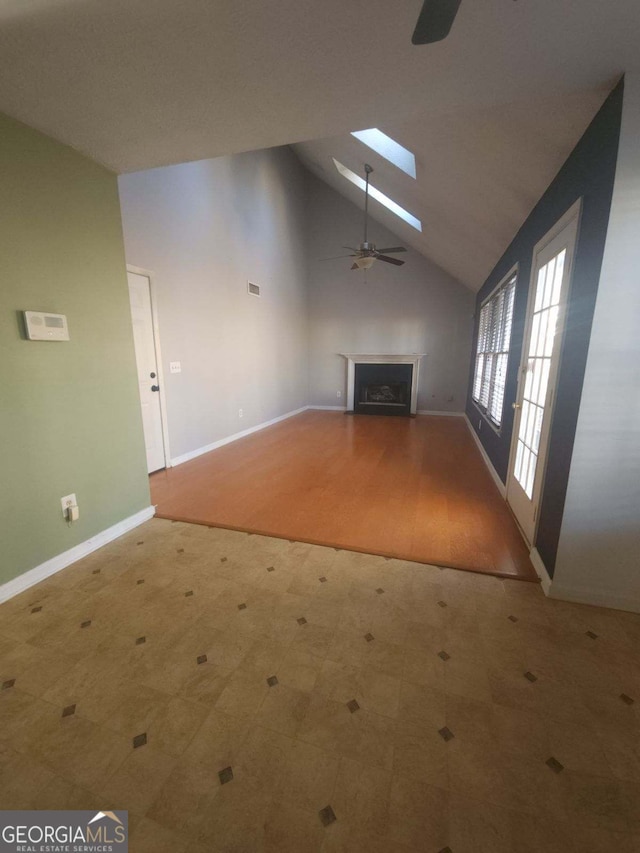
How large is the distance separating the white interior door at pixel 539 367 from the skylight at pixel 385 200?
3.00 meters

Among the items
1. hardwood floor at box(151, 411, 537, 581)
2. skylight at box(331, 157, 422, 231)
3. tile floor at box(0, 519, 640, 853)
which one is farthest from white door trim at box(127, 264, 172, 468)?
skylight at box(331, 157, 422, 231)

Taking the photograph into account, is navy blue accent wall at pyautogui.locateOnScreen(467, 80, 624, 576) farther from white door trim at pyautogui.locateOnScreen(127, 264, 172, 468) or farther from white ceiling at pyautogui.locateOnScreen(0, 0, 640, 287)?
white door trim at pyautogui.locateOnScreen(127, 264, 172, 468)

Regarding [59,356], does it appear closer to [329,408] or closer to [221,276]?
[221,276]

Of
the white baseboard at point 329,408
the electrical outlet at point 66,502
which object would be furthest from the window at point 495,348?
the electrical outlet at point 66,502

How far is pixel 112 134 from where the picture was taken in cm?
194

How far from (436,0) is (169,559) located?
2.78 m

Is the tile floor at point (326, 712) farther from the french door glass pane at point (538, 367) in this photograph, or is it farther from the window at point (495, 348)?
the window at point (495, 348)

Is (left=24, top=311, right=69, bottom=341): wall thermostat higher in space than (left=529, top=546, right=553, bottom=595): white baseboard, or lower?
higher

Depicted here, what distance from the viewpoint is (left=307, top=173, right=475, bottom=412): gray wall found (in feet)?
22.4

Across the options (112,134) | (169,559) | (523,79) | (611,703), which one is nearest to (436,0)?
(523,79)

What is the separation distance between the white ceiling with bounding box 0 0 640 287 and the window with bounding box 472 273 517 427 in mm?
1441

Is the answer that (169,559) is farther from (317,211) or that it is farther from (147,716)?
(317,211)

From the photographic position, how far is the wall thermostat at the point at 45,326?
6.17ft

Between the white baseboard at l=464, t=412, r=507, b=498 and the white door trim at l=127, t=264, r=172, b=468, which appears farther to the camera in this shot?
the white door trim at l=127, t=264, r=172, b=468
